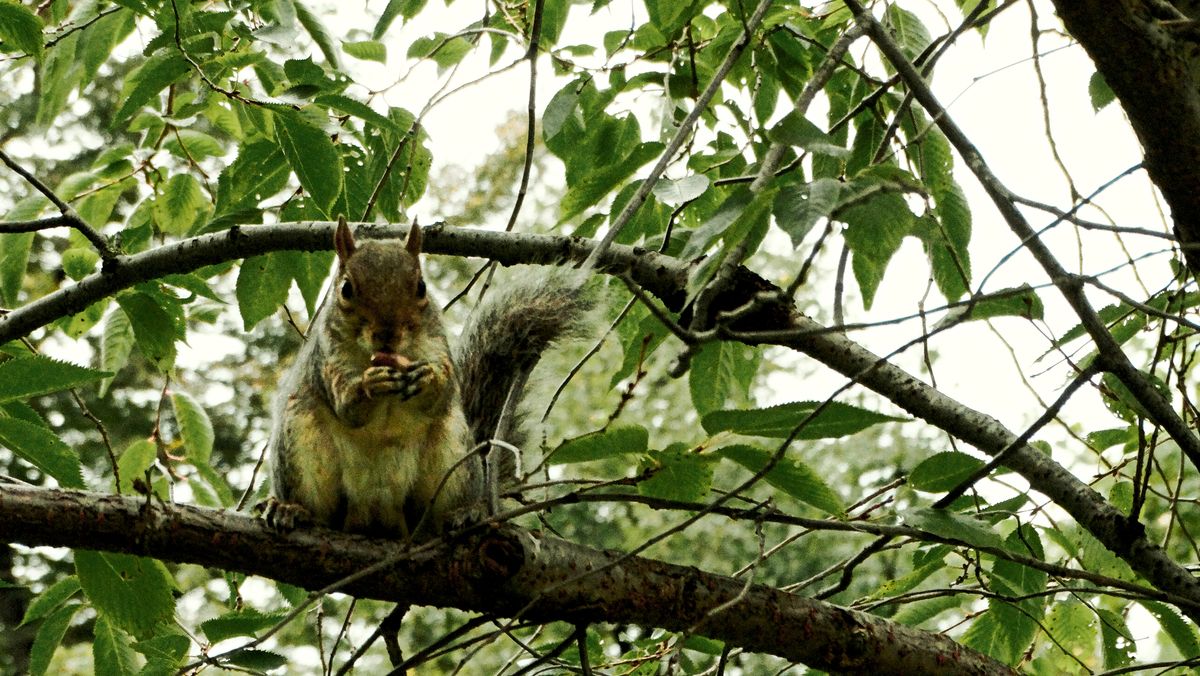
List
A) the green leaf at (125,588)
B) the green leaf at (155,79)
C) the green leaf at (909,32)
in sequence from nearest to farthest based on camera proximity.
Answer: the green leaf at (125,588), the green leaf at (155,79), the green leaf at (909,32)

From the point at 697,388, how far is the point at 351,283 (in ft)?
2.53

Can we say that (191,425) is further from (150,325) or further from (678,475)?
(678,475)

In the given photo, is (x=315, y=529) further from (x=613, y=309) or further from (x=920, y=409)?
(x=920, y=409)

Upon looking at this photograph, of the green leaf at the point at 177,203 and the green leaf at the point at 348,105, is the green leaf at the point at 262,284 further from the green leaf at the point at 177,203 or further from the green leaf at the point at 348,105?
the green leaf at the point at 348,105

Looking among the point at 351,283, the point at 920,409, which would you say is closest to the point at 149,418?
the point at 351,283

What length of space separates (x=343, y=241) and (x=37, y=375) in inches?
34.0

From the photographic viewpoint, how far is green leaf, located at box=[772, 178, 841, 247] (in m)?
0.94

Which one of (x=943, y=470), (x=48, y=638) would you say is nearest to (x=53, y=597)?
(x=48, y=638)

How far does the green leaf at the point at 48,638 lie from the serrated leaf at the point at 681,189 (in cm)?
106

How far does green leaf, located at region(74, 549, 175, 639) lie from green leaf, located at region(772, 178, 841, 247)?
3.09ft

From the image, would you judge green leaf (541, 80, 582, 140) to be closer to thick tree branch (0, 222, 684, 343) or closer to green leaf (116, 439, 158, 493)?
thick tree branch (0, 222, 684, 343)

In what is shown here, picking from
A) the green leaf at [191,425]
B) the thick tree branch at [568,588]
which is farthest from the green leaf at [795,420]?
the green leaf at [191,425]

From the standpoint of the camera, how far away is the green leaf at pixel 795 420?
123cm

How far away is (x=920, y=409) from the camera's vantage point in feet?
5.70
